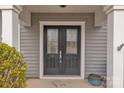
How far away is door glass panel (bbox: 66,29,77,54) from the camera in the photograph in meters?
9.66

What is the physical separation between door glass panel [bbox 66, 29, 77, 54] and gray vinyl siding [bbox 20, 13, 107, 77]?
490mm

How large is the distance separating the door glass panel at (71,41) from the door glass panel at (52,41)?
0.45 metres

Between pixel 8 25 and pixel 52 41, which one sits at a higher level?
pixel 8 25

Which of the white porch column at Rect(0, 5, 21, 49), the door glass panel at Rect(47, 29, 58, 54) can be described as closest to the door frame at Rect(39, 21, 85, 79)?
the door glass panel at Rect(47, 29, 58, 54)

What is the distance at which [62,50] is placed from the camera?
970cm

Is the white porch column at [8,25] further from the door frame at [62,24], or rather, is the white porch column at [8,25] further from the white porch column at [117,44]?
the door frame at [62,24]

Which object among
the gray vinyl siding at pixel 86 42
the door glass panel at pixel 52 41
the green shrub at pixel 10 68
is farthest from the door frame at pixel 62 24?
the green shrub at pixel 10 68

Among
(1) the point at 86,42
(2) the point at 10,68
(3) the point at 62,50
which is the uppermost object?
(1) the point at 86,42

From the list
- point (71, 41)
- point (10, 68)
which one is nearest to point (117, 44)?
point (10, 68)

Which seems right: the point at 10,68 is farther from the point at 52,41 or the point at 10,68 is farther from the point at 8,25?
the point at 52,41

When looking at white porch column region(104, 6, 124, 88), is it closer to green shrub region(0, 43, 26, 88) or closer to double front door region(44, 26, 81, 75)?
green shrub region(0, 43, 26, 88)

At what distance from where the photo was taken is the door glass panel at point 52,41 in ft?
31.7

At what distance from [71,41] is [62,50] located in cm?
52

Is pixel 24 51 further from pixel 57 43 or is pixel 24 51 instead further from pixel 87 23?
pixel 87 23
